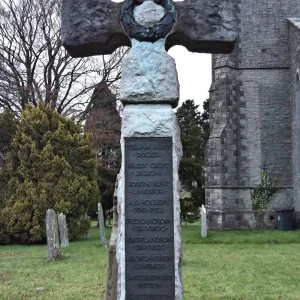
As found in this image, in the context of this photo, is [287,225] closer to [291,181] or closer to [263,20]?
[291,181]

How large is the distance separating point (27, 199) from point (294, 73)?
1166cm

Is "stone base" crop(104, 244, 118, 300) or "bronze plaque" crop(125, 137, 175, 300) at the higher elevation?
"bronze plaque" crop(125, 137, 175, 300)

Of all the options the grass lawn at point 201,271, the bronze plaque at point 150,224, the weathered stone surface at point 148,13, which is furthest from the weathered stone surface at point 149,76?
the grass lawn at point 201,271

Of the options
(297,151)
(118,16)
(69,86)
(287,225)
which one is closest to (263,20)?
(297,151)

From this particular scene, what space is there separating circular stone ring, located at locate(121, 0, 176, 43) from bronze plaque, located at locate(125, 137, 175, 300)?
3.66ft

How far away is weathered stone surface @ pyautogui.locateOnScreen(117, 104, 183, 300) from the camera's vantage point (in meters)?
5.21

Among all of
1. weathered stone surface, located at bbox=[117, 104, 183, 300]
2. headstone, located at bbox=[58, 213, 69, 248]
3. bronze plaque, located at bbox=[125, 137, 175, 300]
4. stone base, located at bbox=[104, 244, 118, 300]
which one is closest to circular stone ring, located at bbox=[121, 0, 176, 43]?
weathered stone surface, located at bbox=[117, 104, 183, 300]

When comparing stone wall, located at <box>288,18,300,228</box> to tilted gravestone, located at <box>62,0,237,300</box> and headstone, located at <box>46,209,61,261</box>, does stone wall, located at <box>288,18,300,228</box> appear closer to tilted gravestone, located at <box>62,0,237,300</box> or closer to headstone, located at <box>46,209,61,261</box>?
headstone, located at <box>46,209,61,261</box>

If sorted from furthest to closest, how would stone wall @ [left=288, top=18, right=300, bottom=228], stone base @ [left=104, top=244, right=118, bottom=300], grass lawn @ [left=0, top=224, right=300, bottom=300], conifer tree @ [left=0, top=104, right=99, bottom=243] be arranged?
stone wall @ [left=288, top=18, right=300, bottom=228], conifer tree @ [left=0, top=104, right=99, bottom=243], grass lawn @ [left=0, top=224, right=300, bottom=300], stone base @ [left=104, top=244, right=118, bottom=300]

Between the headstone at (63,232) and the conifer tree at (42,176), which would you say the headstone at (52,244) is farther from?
the conifer tree at (42,176)

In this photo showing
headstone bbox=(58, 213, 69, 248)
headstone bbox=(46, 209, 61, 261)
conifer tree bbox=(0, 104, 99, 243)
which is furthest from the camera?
conifer tree bbox=(0, 104, 99, 243)

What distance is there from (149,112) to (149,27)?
90cm

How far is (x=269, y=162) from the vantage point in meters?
21.9

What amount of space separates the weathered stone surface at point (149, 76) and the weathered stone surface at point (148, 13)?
0.72ft
